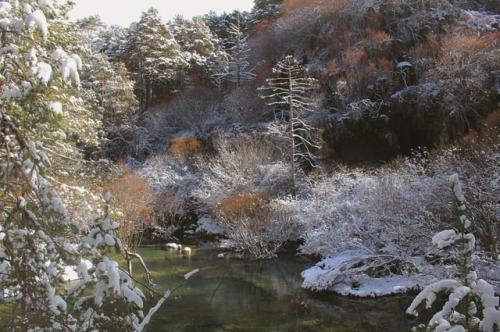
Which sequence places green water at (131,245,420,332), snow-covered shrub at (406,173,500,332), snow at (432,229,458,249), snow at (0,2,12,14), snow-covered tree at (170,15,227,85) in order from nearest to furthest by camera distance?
snow-covered shrub at (406,173,500,332) < snow at (432,229,458,249) < snow at (0,2,12,14) < green water at (131,245,420,332) < snow-covered tree at (170,15,227,85)

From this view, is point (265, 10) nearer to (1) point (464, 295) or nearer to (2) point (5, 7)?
(2) point (5, 7)

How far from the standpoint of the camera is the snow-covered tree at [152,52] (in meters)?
39.4

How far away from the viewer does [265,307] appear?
1317cm

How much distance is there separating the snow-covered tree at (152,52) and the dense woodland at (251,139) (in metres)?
0.19

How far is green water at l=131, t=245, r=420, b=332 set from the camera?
38.1 ft

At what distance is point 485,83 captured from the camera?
22.6 metres

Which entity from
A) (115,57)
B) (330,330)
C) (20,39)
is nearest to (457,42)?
(330,330)

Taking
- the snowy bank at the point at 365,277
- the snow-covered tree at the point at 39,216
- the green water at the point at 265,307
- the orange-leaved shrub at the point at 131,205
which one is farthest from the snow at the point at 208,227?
the snow-covered tree at the point at 39,216

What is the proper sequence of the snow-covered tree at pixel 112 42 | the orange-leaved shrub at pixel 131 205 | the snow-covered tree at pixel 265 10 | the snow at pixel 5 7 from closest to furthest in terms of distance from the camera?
1. the snow at pixel 5 7
2. the orange-leaved shrub at pixel 131 205
3. the snow-covered tree at pixel 112 42
4. the snow-covered tree at pixel 265 10

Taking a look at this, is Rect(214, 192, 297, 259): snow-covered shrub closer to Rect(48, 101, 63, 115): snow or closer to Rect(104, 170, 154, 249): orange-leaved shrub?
Rect(104, 170, 154, 249): orange-leaved shrub

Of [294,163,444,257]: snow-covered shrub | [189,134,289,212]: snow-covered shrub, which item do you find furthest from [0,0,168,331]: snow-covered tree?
[189,134,289,212]: snow-covered shrub

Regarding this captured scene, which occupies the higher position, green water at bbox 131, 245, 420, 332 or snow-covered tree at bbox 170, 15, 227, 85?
snow-covered tree at bbox 170, 15, 227, 85

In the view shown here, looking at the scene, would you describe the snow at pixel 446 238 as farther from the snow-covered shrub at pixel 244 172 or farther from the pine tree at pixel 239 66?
the pine tree at pixel 239 66

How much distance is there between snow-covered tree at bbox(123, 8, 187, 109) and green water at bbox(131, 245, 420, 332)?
26.0 metres
